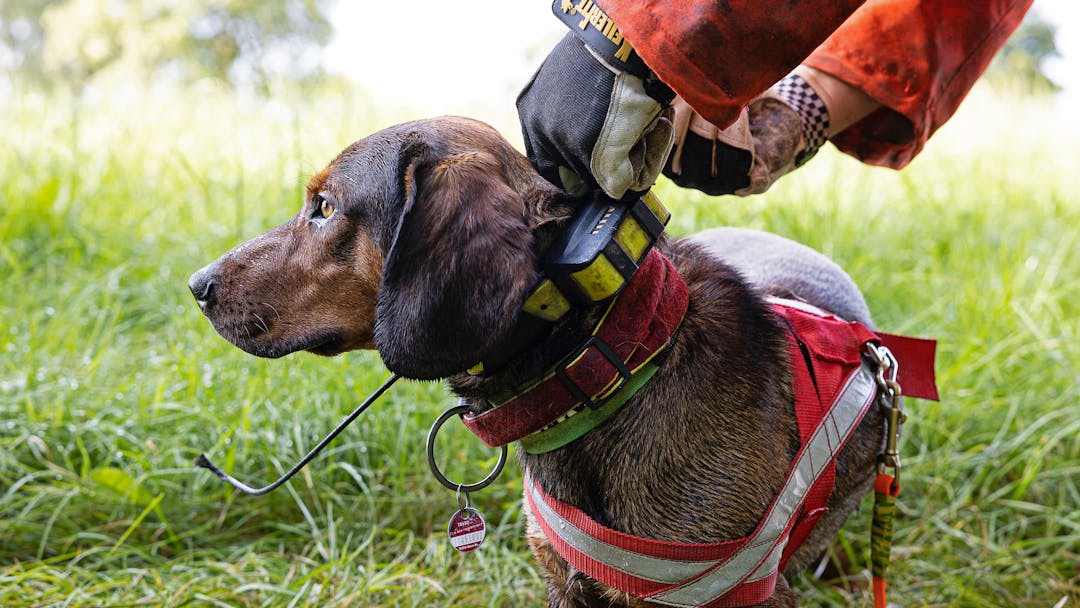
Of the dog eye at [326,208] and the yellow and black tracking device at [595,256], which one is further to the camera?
the dog eye at [326,208]

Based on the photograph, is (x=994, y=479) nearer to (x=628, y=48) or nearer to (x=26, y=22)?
(x=628, y=48)

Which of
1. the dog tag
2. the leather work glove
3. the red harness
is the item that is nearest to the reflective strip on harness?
the red harness

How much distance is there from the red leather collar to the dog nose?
24.5 inches

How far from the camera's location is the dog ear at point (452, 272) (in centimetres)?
161

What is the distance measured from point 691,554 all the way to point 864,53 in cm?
134

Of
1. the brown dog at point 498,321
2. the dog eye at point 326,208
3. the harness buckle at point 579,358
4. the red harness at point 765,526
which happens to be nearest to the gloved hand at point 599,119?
the brown dog at point 498,321

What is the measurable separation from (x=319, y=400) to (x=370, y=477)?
0.34 meters

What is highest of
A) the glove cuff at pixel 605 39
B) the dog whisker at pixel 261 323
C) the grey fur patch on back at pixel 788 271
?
the glove cuff at pixel 605 39

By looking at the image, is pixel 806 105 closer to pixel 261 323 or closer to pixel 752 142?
pixel 752 142

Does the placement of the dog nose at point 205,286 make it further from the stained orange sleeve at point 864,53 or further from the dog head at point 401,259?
the stained orange sleeve at point 864,53

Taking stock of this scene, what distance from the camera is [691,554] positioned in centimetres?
176

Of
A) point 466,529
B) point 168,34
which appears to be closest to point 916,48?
point 466,529

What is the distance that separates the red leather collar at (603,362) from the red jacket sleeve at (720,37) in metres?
0.35

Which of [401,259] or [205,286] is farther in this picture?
[205,286]
